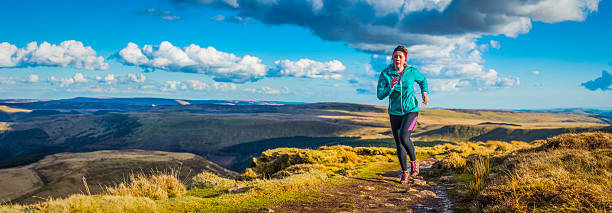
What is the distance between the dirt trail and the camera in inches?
231

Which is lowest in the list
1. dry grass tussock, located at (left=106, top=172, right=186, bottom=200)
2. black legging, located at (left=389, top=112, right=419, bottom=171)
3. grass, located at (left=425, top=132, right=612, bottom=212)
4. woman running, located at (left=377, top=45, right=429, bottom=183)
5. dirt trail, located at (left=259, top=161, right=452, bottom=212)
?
dry grass tussock, located at (left=106, top=172, right=186, bottom=200)

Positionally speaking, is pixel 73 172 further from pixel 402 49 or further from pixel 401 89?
pixel 402 49

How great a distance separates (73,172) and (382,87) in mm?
129567

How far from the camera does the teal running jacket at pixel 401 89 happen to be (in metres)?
7.59

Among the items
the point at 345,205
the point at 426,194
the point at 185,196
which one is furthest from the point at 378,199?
the point at 185,196

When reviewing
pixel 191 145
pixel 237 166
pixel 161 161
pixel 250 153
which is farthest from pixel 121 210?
pixel 191 145

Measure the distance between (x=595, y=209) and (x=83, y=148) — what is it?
759 feet

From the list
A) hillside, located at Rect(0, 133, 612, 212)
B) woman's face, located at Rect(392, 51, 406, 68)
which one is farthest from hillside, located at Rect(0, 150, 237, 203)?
woman's face, located at Rect(392, 51, 406, 68)

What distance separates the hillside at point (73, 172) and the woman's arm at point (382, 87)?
82705 millimetres

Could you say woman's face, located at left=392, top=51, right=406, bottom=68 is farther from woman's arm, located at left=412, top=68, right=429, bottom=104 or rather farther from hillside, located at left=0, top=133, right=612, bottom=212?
hillside, located at left=0, top=133, right=612, bottom=212

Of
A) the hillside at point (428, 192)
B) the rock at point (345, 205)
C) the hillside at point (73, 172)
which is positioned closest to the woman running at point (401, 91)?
the hillside at point (428, 192)

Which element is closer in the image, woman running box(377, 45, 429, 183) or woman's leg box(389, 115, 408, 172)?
woman running box(377, 45, 429, 183)

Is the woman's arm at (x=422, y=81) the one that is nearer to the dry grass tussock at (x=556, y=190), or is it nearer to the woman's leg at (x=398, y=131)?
the woman's leg at (x=398, y=131)

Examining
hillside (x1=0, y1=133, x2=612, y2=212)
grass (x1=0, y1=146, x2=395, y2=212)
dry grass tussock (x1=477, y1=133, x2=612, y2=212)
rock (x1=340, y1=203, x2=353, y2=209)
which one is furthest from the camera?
rock (x1=340, y1=203, x2=353, y2=209)
